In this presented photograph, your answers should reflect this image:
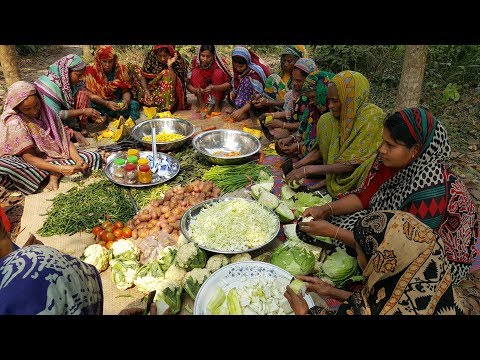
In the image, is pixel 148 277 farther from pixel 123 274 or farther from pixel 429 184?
pixel 429 184

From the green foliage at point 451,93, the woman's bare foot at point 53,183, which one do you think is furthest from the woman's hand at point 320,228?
the green foliage at point 451,93

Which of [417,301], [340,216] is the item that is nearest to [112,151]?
[340,216]

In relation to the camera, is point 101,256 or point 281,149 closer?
point 101,256

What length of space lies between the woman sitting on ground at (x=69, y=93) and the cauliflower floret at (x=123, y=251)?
3.02m

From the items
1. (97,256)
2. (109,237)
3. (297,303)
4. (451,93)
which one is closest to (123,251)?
(97,256)

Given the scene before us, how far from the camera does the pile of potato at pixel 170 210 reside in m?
3.96

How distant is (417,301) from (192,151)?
4310 millimetres

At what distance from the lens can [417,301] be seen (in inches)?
78.1

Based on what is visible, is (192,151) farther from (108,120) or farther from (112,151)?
(108,120)

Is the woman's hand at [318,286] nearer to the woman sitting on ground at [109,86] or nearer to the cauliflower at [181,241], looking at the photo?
the cauliflower at [181,241]

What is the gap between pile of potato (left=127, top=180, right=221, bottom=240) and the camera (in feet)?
13.0

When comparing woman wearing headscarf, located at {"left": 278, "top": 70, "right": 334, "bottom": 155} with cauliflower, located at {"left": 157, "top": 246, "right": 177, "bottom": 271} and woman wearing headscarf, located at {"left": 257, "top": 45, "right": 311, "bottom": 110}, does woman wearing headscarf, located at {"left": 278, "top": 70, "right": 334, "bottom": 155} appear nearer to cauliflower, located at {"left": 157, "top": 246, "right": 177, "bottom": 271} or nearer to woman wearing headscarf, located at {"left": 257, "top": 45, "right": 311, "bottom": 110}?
woman wearing headscarf, located at {"left": 257, "top": 45, "right": 311, "bottom": 110}

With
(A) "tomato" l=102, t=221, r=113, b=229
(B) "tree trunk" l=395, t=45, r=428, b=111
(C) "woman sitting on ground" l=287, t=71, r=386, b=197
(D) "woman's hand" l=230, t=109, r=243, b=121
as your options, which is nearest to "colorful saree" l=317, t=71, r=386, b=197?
(C) "woman sitting on ground" l=287, t=71, r=386, b=197

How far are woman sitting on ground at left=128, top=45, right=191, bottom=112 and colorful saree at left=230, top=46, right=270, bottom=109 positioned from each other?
115cm
